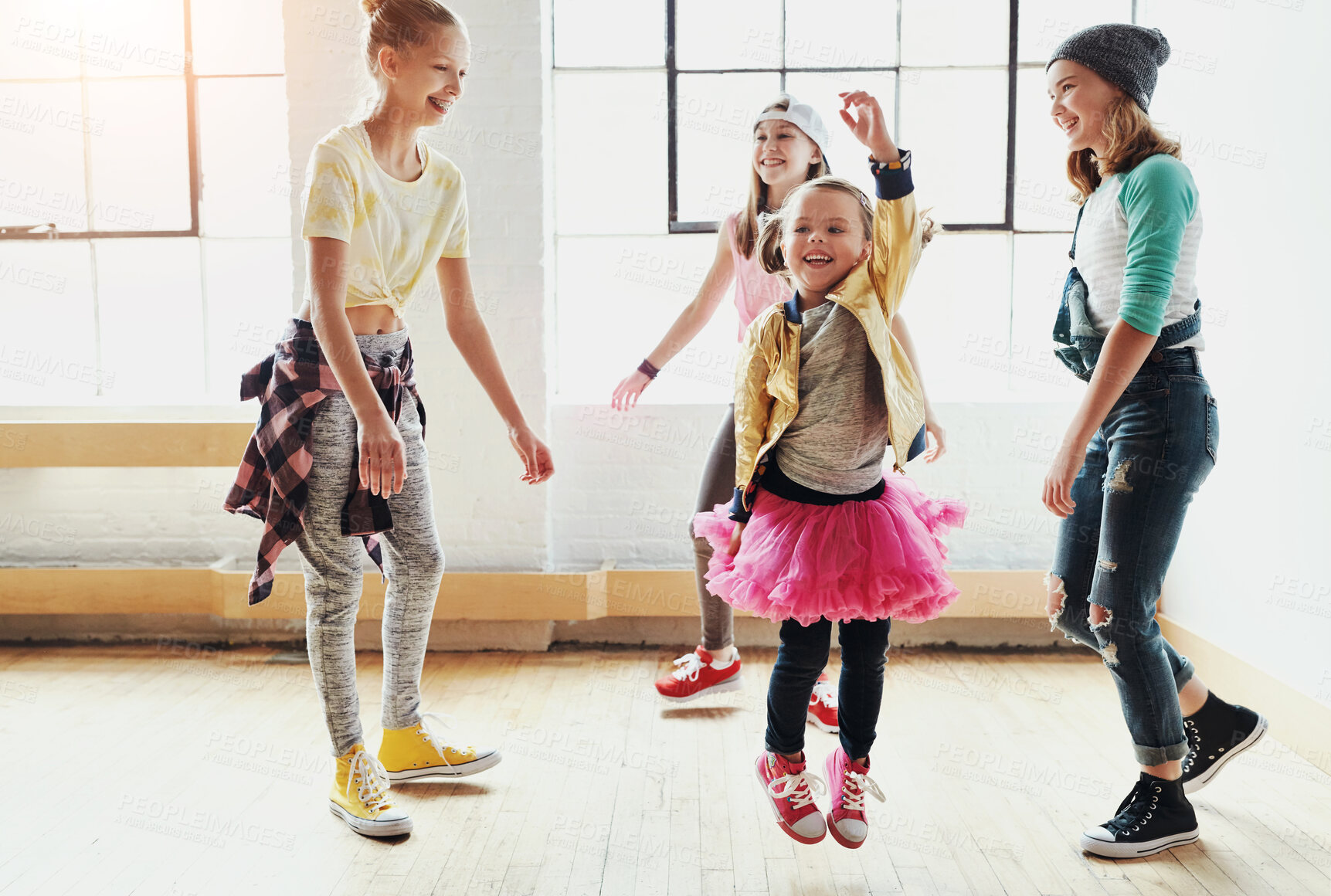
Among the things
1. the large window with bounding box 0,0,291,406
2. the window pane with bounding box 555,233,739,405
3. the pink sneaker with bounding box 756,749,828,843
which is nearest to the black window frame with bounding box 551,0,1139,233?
the window pane with bounding box 555,233,739,405

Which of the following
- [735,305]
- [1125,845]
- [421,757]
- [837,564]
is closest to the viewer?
[837,564]

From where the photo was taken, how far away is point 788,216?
172 cm

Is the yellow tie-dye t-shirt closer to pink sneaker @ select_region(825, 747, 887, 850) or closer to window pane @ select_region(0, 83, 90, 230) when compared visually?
pink sneaker @ select_region(825, 747, 887, 850)

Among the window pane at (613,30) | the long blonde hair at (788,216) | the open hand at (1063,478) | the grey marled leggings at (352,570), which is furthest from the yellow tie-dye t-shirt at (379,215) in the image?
the window pane at (613,30)

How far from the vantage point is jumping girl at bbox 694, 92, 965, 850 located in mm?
1620

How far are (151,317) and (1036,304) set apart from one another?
296cm

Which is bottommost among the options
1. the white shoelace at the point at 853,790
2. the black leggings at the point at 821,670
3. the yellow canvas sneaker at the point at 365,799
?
the yellow canvas sneaker at the point at 365,799

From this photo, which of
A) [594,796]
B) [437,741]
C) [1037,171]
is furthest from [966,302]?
[437,741]

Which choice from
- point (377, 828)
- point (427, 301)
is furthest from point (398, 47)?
point (377, 828)

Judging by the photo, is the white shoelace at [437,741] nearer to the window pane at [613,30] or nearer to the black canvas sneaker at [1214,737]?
the black canvas sneaker at [1214,737]

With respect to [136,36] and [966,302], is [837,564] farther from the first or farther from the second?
[136,36]

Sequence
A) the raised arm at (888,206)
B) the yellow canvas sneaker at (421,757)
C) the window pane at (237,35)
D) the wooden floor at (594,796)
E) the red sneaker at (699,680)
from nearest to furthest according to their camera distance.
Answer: the raised arm at (888,206)
the wooden floor at (594,796)
the yellow canvas sneaker at (421,757)
the red sneaker at (699,680)
the window pane at (237,35)

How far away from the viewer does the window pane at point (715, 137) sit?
308cm

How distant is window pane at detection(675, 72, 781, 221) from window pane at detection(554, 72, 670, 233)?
0.23ft
